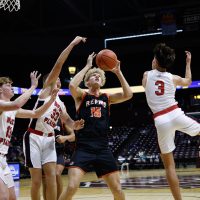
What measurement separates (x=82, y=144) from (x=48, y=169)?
940 millimetres

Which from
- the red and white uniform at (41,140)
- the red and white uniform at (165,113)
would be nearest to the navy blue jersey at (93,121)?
the red and white uniform at (165,113)

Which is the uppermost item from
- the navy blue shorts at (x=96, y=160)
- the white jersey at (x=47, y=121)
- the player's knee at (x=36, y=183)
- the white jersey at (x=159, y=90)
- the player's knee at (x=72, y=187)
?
the white jersey at (x=159, y=90)

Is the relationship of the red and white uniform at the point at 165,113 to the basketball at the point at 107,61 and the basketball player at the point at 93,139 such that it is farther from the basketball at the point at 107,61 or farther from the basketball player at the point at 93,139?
the basketball at the point at 107,61

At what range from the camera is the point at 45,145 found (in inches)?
239

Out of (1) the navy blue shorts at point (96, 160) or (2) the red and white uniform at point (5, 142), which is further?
(1) the navy blue shorts at point (96, 160)

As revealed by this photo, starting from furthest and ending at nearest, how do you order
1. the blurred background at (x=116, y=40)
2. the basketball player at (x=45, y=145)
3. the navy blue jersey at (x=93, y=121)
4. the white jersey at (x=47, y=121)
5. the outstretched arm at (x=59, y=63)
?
the blurred background at (x=116, y=40) < the white jersey at (x=47, y=121) < the basketball player at (x=45, y=145) < the outstretched arm at (x=59, y=63) < the navy blue jersey at (x=93, y=121)

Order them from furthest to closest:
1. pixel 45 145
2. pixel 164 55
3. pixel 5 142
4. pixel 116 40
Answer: pixel 116 40 → pixel 45 145 → pixel 164 55 → pixel 5 142

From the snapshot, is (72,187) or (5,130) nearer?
(72,187)

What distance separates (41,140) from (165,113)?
73.8 inches

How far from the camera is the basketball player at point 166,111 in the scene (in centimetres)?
554

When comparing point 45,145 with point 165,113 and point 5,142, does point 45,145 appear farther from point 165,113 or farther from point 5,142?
point 165,113

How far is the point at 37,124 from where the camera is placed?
614cm

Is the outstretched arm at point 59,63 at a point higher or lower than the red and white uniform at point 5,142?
higher

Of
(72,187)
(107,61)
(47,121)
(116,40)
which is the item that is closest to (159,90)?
Answer: (107,61)
